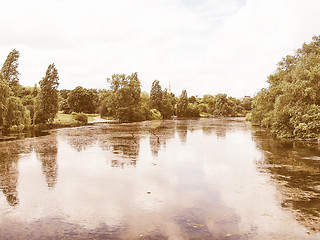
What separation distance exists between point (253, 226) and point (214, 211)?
1.58 metres

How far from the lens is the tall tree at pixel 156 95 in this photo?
105 meters

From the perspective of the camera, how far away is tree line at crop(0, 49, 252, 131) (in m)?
39.1

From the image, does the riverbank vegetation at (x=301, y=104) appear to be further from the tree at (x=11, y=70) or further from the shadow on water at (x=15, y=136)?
the tree at (x=11, y=70)

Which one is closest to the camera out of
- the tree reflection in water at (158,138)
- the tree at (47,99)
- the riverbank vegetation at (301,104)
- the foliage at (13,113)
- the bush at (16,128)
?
the tree reflection in water at (158,138)

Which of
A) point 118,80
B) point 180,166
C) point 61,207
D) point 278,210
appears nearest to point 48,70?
point 118,80

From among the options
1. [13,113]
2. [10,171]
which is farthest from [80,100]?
[10,171]

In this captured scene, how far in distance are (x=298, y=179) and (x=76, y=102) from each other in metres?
86.0

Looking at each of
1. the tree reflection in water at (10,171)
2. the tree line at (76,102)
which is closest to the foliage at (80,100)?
the tree line at (76,102)

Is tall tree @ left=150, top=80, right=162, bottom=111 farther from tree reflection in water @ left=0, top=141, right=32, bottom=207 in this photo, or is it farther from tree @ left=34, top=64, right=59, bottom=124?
tree reflection in water @ left=0, top=141, right=32, bottom=207

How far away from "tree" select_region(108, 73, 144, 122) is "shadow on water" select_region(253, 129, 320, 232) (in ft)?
176

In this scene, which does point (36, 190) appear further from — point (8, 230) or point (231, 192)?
point (231, 192)

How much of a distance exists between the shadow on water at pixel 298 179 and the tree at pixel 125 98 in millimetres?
53726

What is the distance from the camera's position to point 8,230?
316 inches

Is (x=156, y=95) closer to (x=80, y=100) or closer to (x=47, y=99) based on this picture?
(x=80, y=100)
